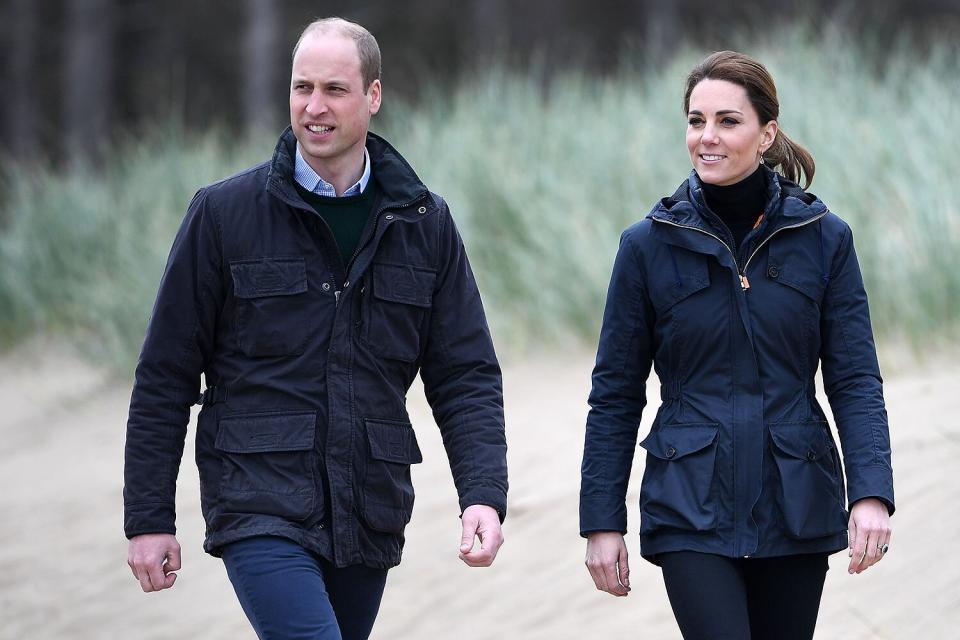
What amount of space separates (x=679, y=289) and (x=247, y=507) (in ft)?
3.32

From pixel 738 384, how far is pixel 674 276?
0.27 metres

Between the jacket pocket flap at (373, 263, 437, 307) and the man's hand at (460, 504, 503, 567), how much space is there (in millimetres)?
479

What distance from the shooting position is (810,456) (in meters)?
3.27

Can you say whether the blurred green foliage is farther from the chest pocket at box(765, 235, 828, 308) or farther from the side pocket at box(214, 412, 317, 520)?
the side pocket at box(214, 412, 317, 520)

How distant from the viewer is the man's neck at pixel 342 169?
3.55 meters

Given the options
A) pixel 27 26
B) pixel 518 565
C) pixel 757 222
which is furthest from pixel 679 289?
pixel 27 26

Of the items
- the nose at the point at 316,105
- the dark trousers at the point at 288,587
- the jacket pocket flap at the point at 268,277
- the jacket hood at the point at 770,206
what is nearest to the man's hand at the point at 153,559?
the dark trousers at the point at 288,587

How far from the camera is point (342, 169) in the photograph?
356 cm

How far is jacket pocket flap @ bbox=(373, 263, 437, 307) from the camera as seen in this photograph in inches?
138

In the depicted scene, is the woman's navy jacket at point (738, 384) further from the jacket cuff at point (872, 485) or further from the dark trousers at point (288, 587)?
the dark trousers at point (288, 587)

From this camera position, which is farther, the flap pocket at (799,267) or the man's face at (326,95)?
the man's face at (326,95)

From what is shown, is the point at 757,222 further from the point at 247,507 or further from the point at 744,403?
the point at 247,507

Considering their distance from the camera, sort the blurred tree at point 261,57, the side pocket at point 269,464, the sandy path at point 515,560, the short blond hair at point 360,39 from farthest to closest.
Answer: the blurred tree at point 261,57, the sandy path at point 515,560, the short blond hair at point 360,39, the side pocket at point 269,464

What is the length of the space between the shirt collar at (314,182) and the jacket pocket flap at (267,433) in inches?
20.5
